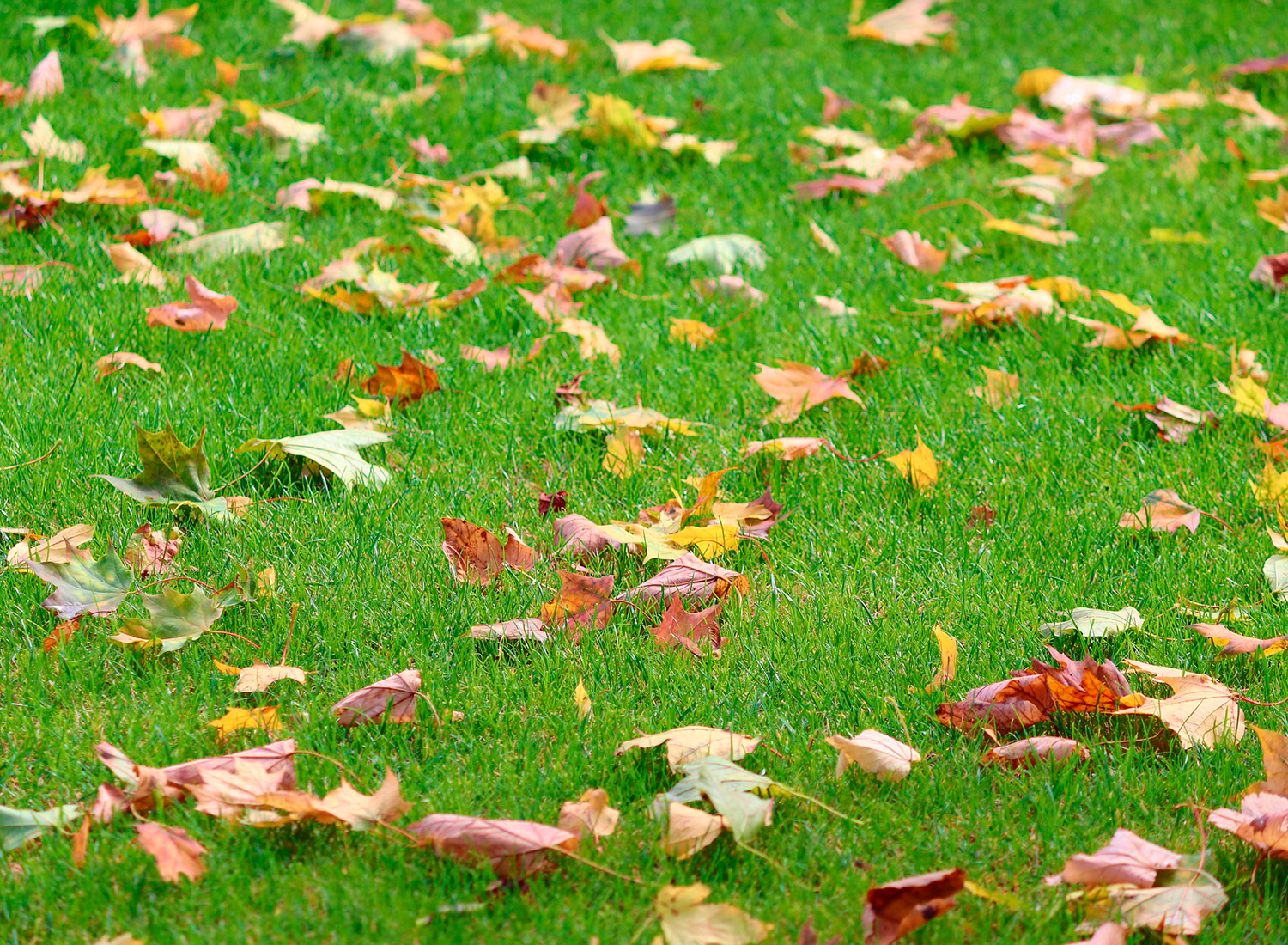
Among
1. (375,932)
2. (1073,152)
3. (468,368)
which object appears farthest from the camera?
(1073,152)

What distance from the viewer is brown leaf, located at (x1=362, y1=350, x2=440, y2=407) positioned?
9.43 feet

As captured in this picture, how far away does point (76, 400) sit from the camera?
2.71m

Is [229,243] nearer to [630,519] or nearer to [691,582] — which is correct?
[630,519]

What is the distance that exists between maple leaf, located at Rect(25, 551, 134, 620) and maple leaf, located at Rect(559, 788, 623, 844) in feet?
2.98

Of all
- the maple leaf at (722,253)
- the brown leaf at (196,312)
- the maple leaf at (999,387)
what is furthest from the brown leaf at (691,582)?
the maple leaf at (722,253)

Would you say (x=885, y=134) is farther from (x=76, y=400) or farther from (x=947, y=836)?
(x=947, y=836)

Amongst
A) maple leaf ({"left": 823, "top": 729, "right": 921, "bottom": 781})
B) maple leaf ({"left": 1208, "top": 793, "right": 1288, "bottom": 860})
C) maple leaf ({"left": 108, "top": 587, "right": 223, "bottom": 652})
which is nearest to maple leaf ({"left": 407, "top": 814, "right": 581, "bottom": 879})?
maple leaf ({"left": 823, "top": 729, "right": 921, "bottom": 781})

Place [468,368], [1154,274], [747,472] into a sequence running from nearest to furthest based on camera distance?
[747,472]
[468,368]
[1154,274]

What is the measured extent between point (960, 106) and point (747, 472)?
2.78m

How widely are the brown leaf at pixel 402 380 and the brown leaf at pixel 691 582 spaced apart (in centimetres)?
89

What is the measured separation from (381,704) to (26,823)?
51 cm

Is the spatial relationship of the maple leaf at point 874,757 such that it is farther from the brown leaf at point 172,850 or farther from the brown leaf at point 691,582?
the brown leaf at point 172,850

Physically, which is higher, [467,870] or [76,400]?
[76,400]

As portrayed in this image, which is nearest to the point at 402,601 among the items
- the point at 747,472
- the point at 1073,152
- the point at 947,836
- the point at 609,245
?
the point at 747,472
